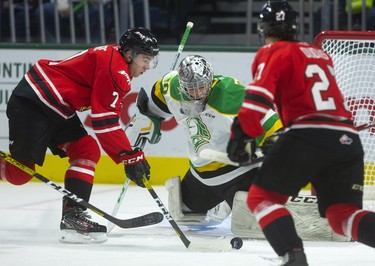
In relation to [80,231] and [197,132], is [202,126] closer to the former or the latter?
[197,132]

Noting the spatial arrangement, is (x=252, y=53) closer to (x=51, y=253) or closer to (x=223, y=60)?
(x=223, y=60)

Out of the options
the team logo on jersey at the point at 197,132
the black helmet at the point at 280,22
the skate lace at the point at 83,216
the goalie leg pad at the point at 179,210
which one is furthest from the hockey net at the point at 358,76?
the black helmet at the point at 280,22

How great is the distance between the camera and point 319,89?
2.78 meters

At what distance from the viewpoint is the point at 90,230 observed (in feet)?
12.7

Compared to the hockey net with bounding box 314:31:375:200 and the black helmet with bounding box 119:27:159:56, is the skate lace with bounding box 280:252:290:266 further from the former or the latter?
the hockey net with bounding box 314:31:375:200

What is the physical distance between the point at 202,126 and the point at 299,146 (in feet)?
4.26

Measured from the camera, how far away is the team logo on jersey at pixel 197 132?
13.2 feet

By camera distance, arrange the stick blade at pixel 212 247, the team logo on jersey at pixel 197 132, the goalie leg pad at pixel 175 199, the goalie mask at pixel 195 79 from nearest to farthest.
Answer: the stick blade at pixel 212 247 → the goalie mask at pixel 195 79 → the team logo on jersey at pixel 197 132 → the goalie leg pad at pixel 175 199

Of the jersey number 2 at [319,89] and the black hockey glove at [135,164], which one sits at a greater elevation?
the jersey number 2 at [319,89]

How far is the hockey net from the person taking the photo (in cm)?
458

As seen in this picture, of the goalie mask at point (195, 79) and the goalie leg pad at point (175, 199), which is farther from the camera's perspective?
the goalie leg pad at point (175, 199)

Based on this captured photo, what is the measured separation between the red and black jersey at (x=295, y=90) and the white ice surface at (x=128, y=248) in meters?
0.54

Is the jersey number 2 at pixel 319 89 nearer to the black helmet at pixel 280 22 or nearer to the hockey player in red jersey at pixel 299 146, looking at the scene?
the hockey player in red jersey at pixel 299 146

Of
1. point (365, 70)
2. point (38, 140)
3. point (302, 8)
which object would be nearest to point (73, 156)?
point (38, 140)
